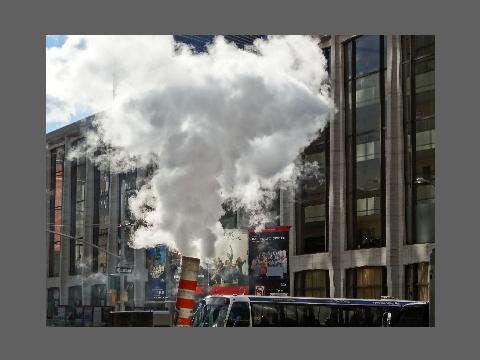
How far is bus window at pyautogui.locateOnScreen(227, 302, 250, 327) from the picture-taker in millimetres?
41750

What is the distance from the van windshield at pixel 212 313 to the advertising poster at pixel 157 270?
1.55 metres

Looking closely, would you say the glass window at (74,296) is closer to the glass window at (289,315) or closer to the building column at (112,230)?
the building column at (112,230)

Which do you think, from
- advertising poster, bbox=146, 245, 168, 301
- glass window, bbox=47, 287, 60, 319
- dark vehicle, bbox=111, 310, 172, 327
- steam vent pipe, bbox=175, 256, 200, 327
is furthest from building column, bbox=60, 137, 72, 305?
steam vent pipe, bbox=175, 256, 200, 327

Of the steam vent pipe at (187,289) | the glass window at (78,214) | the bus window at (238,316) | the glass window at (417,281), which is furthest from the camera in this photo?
the glass window at (78,214)

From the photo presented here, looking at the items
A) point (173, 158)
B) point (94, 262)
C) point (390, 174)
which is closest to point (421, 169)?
point (390, 174)

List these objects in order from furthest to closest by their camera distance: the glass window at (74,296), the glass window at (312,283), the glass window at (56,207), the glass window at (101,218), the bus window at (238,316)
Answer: the glass window at (101,218)
the glass window at (56,207)
the glass window at (312,283)
the glass window at (74,296)
the bus window at (238,316)

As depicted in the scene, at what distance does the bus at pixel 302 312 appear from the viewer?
41.8 meters

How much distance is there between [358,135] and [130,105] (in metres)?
7.87

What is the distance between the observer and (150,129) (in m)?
42.3

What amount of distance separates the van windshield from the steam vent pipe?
40 centimetres

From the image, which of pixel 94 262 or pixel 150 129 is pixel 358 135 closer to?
pixel 150 129

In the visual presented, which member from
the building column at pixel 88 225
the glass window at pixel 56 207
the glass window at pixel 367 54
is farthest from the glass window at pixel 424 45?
the glass window at pixel 56 207

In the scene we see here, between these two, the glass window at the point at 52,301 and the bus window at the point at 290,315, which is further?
the glass window at the point at 52,301

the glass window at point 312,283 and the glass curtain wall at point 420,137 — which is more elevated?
the glass curtain wall at point 420,137
